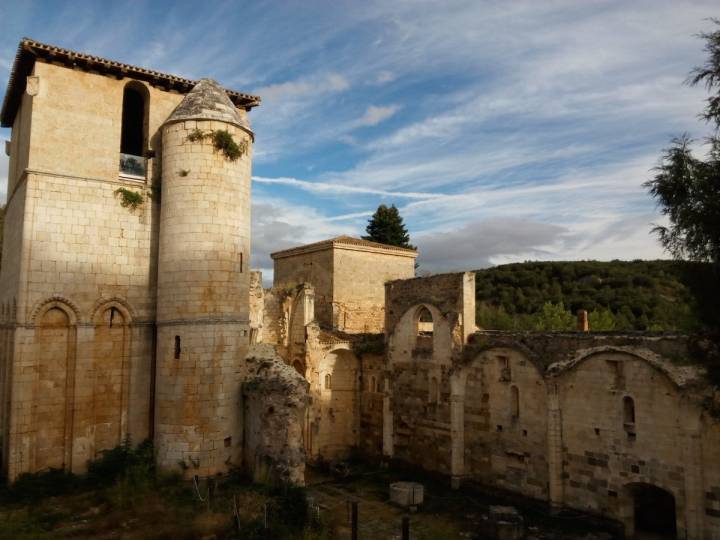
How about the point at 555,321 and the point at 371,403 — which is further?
the point at 555,321

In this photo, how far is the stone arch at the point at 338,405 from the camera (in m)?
19.1

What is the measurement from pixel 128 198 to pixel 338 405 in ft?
35.4

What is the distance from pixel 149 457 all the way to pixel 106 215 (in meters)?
5.25

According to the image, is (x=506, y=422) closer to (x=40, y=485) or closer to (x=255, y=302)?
(x=255, y=302)

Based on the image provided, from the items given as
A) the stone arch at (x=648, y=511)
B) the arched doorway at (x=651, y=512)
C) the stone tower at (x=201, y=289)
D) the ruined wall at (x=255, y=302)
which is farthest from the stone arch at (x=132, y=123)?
the arched doorway at (x=651, y=512)

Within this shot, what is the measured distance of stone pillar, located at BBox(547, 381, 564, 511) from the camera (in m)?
12.9

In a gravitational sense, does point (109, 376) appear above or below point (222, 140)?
below

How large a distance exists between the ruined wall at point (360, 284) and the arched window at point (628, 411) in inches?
518

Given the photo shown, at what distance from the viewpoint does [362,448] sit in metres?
19.3

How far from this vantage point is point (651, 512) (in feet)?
41.4

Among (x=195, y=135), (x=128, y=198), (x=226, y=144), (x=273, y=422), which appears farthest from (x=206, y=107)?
(x=273, y=422)

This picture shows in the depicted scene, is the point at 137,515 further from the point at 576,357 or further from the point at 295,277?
the point at 295,277

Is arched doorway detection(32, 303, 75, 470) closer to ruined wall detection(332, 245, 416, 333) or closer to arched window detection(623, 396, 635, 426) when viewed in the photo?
arched window detection(623, 396, 635, 426)

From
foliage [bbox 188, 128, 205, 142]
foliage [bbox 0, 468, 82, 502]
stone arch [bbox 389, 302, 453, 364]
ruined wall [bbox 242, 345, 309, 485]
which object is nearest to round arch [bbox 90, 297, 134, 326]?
ruined wall [bbox 242, 345, 309, 485]
